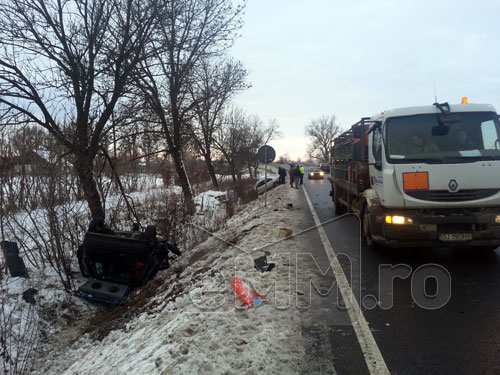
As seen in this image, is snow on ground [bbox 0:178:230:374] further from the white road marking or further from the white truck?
the white truck

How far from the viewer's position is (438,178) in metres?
5.21

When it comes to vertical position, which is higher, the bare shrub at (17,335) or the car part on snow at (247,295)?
the car part on snow at (247,295)

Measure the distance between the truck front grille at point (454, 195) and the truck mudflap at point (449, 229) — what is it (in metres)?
0.24

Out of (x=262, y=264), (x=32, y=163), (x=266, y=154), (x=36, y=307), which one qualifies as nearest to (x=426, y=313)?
(x=262, y=264)

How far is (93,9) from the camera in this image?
8.49 meters

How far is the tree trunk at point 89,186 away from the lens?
7758 mm

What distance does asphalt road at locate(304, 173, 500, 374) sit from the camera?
9.84 ft

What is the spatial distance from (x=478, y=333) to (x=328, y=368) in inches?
71.0

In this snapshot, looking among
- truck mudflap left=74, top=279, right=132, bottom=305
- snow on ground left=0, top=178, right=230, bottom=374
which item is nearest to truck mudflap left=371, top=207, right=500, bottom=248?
truck mudflap left=74, top=279, right=132, bottom=305

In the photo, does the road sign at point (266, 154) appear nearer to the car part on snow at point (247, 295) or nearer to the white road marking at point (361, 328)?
the white road marking at point (361, 328)

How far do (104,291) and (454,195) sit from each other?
21.4 feet

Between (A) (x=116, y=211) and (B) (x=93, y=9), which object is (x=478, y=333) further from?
(B) (x=93, y=9)

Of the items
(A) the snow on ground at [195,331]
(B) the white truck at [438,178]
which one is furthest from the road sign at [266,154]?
(B) the white truck at [438,178]

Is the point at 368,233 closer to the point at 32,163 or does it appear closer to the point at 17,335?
the point at 17,335
